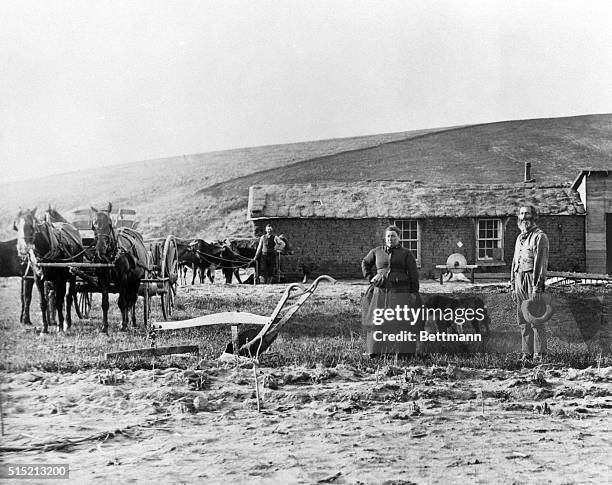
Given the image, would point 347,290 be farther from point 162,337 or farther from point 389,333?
point 162,337

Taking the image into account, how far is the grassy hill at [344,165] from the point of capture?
8156 millimetres

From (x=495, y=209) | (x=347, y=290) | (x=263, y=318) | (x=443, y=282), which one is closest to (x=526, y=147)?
(x=495, y=209)

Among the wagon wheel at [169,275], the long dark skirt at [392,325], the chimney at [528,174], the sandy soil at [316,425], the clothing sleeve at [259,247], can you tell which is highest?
the chimney at [528,174]

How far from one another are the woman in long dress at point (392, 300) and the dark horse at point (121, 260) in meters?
2.75

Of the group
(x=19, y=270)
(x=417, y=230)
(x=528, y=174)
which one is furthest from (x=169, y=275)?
(x=528, y=174)

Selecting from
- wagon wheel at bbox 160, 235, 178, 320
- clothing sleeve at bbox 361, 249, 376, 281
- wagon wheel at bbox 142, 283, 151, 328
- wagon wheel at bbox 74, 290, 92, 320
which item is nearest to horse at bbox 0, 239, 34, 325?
wagon wheel at bbox 74, 290, 92, 320

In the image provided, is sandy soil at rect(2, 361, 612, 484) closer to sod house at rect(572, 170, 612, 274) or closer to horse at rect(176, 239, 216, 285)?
sod house at rect(572, 170, 612, 274)

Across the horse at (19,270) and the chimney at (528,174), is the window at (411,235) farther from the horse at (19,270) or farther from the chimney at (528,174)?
the horse at (19,270)

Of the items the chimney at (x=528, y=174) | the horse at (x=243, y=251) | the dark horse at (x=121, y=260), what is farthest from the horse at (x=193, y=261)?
the chimney at (x=528, y=174)

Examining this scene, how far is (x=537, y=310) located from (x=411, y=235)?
1766 mm

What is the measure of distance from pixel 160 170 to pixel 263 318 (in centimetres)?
262

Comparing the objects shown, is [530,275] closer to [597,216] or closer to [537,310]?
[537,310]

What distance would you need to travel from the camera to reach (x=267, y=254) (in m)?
8.29

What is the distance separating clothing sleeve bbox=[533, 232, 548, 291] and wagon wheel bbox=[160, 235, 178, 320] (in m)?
4.08
